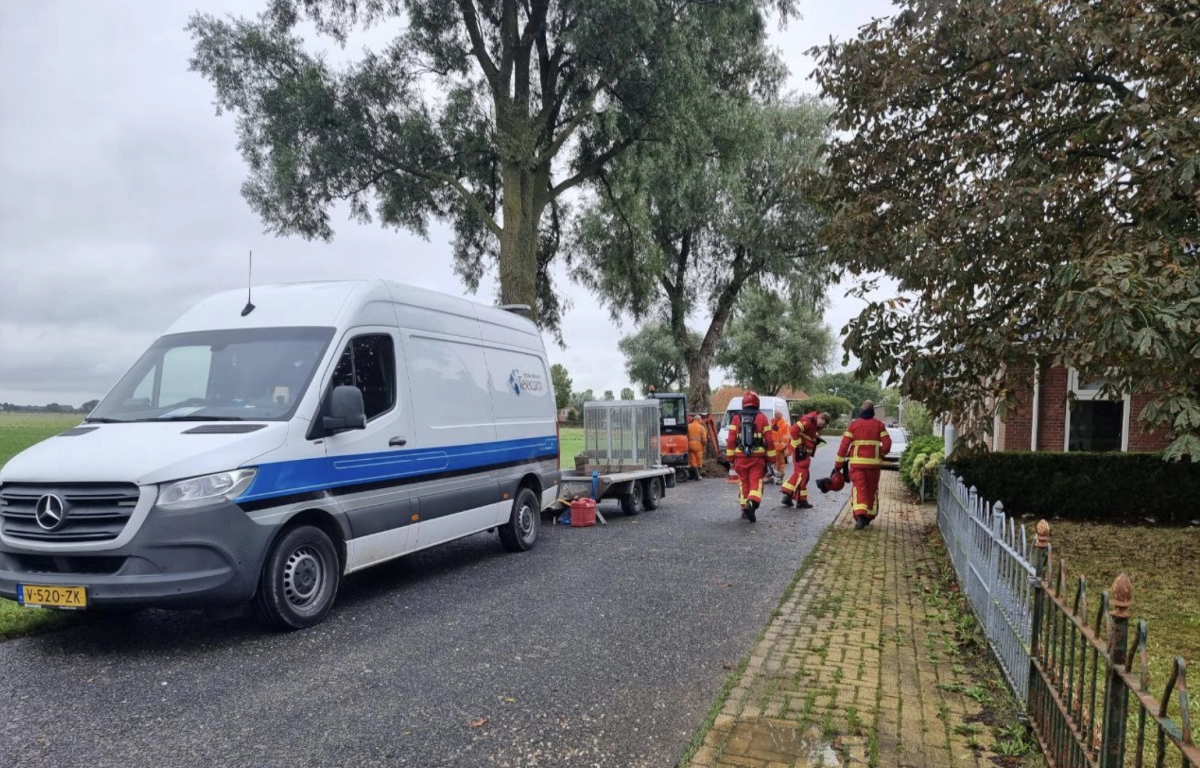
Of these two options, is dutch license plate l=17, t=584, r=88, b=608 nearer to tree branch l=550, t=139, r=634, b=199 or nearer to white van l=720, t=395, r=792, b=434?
tree branch l=550, t=139, r=634, b=199

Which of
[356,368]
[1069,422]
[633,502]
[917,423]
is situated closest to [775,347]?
[917,423]

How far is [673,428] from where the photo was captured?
18.8m

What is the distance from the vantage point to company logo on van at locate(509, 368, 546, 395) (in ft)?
29.3

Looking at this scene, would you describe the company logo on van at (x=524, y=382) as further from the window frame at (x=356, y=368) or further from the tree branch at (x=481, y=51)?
the tree branch at (x=481, y=51)

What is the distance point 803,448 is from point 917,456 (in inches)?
178

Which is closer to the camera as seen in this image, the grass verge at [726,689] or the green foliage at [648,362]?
the grass verge at [726,689]

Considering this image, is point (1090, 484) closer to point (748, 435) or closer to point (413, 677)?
point (748, 435)

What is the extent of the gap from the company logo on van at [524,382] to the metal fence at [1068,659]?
4910 millimetres

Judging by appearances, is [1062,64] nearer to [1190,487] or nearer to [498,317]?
[498,317]

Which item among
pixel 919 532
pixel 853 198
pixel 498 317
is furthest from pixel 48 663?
pixel 919 532

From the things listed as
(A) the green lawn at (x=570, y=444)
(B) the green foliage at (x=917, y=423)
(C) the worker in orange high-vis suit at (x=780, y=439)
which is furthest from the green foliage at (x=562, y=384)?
(C) the worker in orange high-vis suit at (x=780, y=439)

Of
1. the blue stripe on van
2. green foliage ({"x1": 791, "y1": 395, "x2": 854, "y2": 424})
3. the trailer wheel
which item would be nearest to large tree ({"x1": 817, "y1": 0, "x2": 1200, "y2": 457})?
the blue stripe on van

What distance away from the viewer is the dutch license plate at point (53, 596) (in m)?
4.88

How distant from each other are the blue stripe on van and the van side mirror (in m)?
0.26
